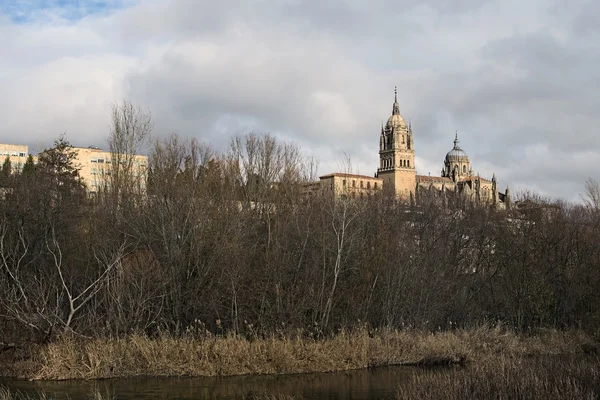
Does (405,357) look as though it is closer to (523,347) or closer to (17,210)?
(523,347)

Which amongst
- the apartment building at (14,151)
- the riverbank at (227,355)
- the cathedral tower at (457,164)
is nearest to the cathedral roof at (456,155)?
the cathedral tower at (457,164)

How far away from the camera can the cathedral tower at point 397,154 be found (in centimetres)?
16400

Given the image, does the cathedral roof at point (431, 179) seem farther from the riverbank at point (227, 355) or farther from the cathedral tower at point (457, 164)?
the riverbank at point (227, 355)

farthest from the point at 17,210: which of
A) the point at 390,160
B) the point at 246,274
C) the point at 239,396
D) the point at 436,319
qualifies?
the point at 390,160

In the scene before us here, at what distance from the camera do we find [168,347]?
26.7 m

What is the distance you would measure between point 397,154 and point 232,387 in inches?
5663

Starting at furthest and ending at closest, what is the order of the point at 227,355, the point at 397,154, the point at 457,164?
Answer: the point at 457,164
the point at 397,154
the point at 227,355

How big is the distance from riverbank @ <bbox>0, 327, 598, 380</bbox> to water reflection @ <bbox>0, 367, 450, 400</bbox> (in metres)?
0.62

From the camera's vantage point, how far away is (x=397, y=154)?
165m

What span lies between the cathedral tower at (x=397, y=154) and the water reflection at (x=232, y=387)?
5358 inches

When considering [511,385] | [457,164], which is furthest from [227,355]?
[457,164]

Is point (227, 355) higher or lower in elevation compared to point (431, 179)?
lower

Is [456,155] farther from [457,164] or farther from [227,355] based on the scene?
[227,355]

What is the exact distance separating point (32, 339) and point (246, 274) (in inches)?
378
